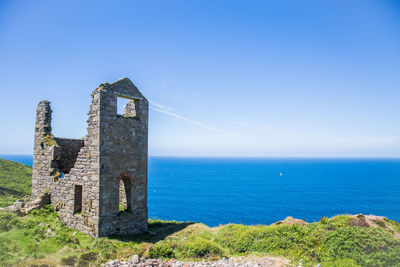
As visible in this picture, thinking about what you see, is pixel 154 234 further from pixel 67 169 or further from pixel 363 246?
pixel 363 246

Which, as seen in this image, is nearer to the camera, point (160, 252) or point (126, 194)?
point (160, 252)

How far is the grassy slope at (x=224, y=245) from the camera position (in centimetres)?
823

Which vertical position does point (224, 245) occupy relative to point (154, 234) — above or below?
above

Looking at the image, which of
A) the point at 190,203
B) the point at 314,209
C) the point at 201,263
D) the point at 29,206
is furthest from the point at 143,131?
the point at 314,209

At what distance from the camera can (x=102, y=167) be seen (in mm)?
12258

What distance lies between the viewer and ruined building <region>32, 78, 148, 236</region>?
12.3 m

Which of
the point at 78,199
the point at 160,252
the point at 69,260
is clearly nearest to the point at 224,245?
the point at 160,252

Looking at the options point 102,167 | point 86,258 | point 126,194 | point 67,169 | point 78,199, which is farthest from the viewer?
point 67,169

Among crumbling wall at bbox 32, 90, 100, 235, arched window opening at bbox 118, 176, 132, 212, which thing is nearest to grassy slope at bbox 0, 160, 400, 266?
crumbling wall at bbox 32, 90, 100, 235

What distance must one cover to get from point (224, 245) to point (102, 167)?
7270mm

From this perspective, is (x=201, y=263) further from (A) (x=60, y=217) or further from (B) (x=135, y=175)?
(A) (x=60, y=217)

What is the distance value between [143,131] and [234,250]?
8.59 metres

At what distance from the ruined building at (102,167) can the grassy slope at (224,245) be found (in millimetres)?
1115

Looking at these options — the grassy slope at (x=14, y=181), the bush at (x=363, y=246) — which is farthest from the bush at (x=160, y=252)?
the grassy slope at (x=14, y=181)
